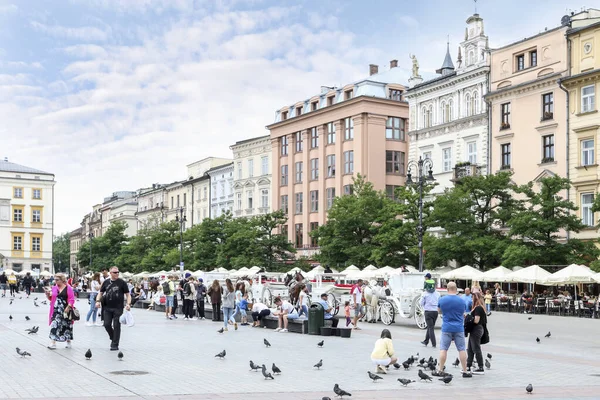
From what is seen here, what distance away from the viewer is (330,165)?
71.8 meters

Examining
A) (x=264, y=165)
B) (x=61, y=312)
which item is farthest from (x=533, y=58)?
(x=61, y=312)

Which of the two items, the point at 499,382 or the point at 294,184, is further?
the point at 294,184

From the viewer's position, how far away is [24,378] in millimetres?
13305

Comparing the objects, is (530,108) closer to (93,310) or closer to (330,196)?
(330,196)

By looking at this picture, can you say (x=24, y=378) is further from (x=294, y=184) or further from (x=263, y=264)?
(x=294, y=184)

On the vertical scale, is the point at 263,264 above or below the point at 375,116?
below

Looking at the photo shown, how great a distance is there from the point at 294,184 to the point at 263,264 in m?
13.7

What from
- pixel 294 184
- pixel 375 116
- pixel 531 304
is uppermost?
pixel 375 116

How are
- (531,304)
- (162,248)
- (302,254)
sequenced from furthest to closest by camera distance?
(162,248) < (302,254) < (531,304)

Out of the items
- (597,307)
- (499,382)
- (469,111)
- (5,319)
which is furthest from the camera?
(469,111)

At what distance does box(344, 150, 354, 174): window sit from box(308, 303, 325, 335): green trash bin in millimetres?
43967

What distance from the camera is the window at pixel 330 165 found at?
2808 inches

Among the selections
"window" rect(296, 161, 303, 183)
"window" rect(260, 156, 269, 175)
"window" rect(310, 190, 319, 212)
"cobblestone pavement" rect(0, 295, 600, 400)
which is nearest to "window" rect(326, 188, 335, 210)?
"window" rect(310, 190, 319, 212)

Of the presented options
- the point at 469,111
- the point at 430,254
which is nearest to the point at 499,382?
the point at 430,254
